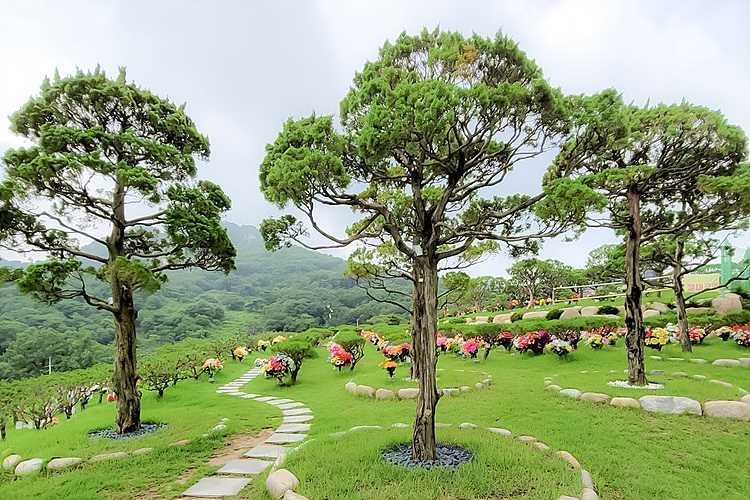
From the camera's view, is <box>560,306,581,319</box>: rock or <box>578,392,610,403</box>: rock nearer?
<box>578,392,610,403</box>: rock

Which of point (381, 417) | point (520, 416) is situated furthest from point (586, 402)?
point (381, 417)

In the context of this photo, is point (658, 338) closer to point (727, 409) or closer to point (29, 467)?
point (727, 409)

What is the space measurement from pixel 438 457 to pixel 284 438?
9.37 feet

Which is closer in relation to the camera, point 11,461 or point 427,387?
point 427,387

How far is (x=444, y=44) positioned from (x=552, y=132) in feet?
5.52

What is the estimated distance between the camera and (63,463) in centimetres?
539

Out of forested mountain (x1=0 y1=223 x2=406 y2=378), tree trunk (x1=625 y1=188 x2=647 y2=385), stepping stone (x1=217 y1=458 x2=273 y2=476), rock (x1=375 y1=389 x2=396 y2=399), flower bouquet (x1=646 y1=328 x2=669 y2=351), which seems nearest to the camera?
stepping stone (x1=217 y1=458 x2=273 y2=476)

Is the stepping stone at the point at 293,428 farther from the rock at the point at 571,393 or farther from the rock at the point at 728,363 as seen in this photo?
the rock at the point at 728,363

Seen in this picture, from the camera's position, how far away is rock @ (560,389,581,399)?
25.1ft

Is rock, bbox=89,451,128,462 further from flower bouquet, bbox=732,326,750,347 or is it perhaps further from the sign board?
the sign board

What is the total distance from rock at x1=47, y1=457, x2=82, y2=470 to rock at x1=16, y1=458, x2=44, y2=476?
4.3 inches

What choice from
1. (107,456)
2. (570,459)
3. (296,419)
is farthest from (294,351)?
(570,459)

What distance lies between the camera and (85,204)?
690 centimetres

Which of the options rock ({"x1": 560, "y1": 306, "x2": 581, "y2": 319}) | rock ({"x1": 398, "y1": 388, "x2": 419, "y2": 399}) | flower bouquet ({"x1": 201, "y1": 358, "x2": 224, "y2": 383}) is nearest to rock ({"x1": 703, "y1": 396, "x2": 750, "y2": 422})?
rock ({"x1": 398, "y1": 388, "x2": 419, "y2": 399})
